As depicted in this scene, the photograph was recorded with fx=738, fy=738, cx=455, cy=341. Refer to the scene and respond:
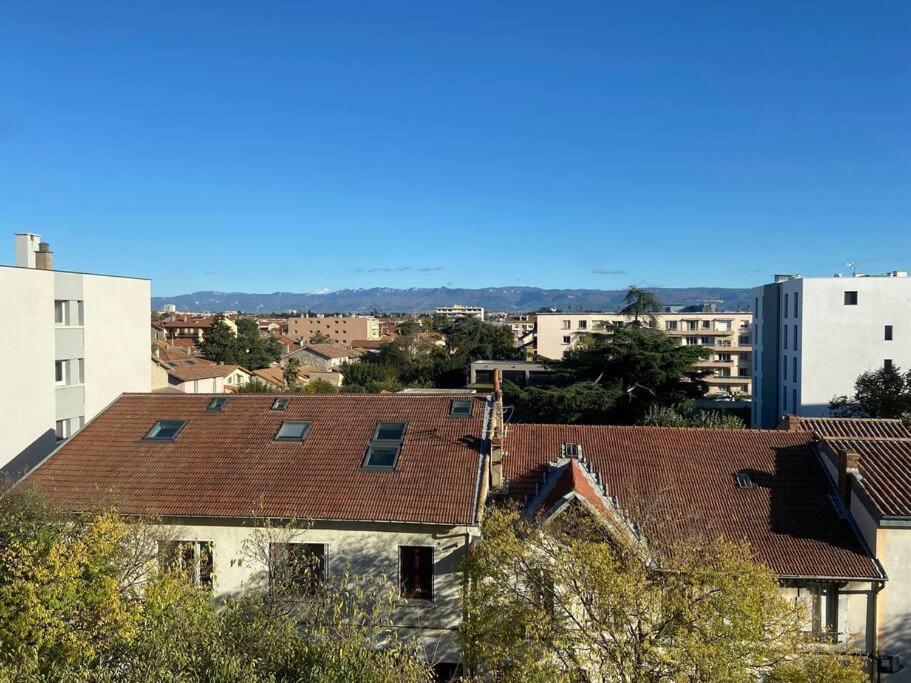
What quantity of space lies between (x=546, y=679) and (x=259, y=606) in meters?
4.61

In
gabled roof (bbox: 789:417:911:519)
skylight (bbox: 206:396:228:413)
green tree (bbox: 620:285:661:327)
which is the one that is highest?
green tree (bbox: 620:285:661:327)

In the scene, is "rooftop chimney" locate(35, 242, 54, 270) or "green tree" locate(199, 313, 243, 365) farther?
"green tree" locate(199, 313, 243, 365)

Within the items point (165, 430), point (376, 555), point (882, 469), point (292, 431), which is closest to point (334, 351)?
point (165, 430)

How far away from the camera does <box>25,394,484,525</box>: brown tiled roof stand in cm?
1691

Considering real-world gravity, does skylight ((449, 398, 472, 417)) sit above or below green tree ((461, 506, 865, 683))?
above

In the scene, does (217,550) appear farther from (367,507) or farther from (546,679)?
(546,679)

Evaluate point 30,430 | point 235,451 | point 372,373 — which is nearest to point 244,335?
point 372,373

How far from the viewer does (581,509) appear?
49.9ft

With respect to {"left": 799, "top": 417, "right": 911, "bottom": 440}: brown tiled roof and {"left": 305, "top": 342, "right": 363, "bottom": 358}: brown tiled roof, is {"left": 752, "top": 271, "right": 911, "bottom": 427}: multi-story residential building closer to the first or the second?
{"left": 799, "top": 417, "right": 911, "bottom": 440}: brown tiled roof

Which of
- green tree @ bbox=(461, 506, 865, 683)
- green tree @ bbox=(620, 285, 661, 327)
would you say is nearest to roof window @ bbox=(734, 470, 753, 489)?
green tree @ bbox=(461, 506, 865, 683)

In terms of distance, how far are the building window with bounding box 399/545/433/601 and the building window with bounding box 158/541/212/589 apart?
13.4 feet

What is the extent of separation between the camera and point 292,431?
19.9 meters

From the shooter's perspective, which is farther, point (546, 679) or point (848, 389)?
point (848, 389)

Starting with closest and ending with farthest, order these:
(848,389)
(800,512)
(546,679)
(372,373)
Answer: (546,679), (800,512), (848,389), (372,373)
